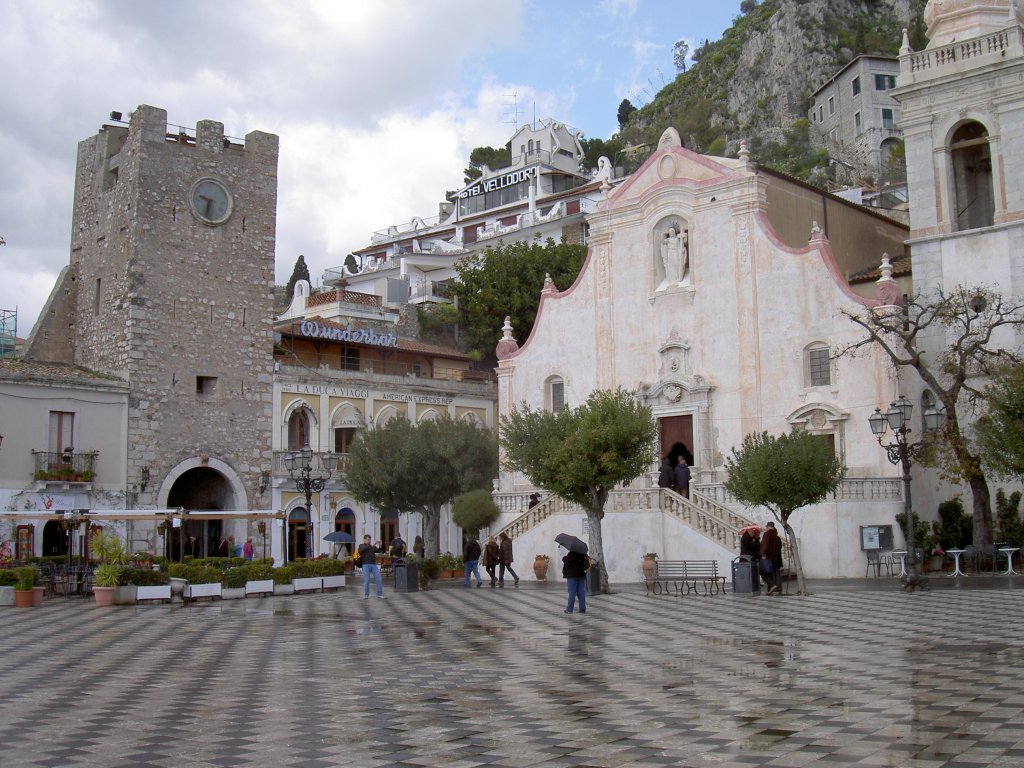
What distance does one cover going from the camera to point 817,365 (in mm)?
35969

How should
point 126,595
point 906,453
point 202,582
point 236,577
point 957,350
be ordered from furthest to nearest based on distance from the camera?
point 957,350
point 236,577
point 202,582
point 126,595
point 906,453

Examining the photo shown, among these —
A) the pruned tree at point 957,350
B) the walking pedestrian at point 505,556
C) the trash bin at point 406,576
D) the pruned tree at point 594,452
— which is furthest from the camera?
the walking pedestrian at point 505,556

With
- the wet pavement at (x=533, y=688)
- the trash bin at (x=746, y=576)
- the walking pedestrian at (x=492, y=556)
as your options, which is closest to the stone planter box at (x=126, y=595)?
the wet pavement at (x=533, y=688)

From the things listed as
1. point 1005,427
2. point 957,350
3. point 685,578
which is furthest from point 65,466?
point 1005,427

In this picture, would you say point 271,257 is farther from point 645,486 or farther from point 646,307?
point 645,486

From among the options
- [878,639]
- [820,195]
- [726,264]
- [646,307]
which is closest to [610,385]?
[646,307]

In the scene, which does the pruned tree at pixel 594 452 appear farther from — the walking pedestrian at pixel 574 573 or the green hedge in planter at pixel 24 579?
the green hedge in planter at pixel 24 579

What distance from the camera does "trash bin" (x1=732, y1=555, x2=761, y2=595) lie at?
85.8 feet

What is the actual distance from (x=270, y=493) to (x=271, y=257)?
31.5 ft

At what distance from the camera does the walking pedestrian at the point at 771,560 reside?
25.4 metres

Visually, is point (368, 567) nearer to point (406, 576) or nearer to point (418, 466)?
point (406, 576)

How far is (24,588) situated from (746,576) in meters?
17.5

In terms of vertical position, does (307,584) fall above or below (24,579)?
below

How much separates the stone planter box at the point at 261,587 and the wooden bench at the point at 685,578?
1015 centimetres
